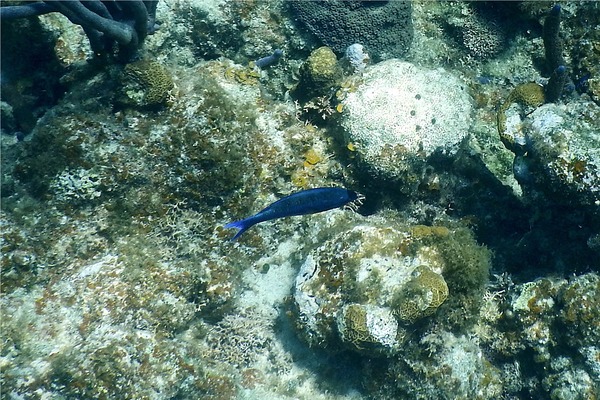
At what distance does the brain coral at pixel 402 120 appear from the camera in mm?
4125

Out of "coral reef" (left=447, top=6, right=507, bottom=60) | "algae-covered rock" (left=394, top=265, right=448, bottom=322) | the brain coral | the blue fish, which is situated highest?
"coral reef" (left=447, top=6, right=507, bottom=60)

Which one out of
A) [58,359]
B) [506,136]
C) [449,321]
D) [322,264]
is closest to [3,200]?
[58,359]

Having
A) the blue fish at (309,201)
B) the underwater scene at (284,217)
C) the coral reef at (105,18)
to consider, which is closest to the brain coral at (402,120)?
the underwater scene at (284,217)

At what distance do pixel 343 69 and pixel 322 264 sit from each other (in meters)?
2.25

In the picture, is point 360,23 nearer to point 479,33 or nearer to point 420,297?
point 479,33

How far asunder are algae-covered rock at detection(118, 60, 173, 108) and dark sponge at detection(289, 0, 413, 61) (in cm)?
204

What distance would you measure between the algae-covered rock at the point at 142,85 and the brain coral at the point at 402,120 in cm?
179

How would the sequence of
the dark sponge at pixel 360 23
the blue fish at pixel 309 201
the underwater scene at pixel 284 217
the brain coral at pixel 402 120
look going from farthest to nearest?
the dark sponge at pixel 360 23 < the brain coral at pixel 402 120 < the underwater scene at pixel 284 217 < the blue fish at pixel 309 201

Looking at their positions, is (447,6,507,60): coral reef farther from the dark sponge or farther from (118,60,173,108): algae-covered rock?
(118,60,173,108): algae-covered rock

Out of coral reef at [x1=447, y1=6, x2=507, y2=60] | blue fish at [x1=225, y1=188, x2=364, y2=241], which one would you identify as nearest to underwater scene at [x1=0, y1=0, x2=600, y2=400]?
coral reef at [x1=447, y1=6, x2=507, y2=60]

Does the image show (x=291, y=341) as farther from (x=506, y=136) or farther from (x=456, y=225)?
(x=506, y=136)

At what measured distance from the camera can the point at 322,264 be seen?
13.0ft

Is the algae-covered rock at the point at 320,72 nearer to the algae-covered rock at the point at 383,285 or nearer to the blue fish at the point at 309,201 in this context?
the algae-covered rock at the point at 383,285

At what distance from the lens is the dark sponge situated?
16.1 ft
